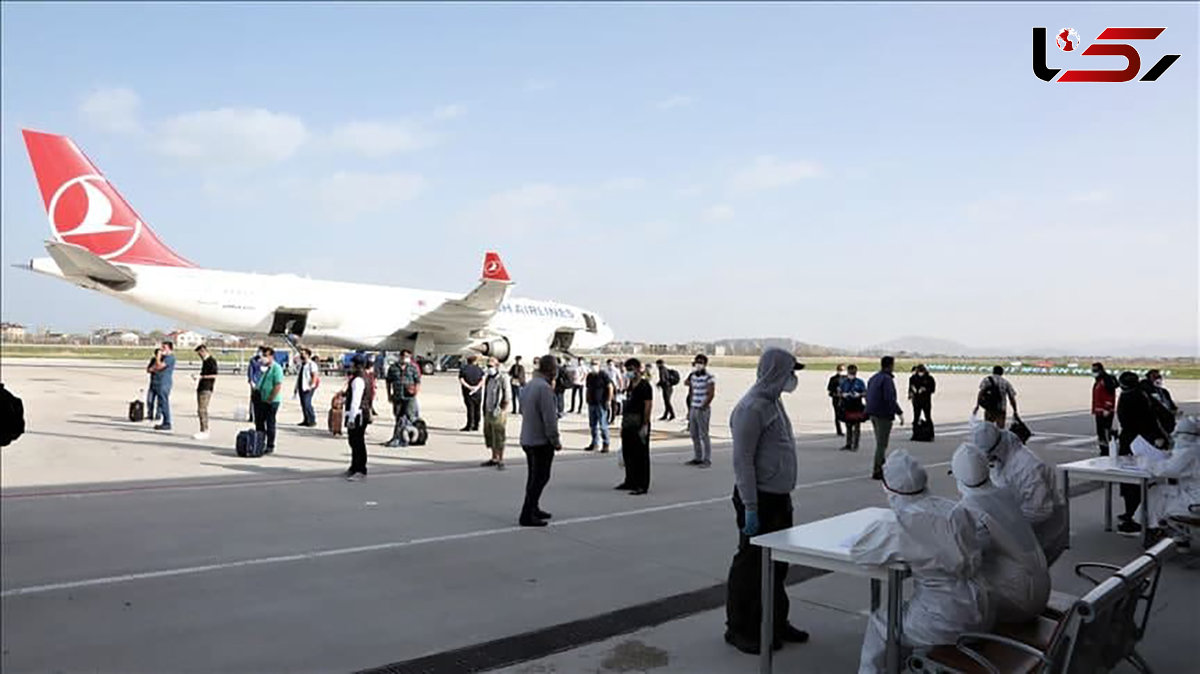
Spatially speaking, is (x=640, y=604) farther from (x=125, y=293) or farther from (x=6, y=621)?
(x=125, y=293)

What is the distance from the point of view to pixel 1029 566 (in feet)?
12.8

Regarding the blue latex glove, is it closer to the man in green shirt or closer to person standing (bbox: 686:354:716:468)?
person standing (bbox: 686:354:716:468)

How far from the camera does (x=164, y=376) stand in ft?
52.2

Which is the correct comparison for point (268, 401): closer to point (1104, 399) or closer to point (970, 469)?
point (970, 469)

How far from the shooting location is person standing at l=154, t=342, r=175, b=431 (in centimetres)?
1561

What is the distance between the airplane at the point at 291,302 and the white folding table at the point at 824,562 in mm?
20140

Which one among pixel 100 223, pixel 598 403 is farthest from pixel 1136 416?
pixel 100 223

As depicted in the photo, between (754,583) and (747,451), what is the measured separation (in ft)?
2.55

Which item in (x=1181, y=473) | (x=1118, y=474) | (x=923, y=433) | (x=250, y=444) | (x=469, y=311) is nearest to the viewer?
(x=1181, y=473)

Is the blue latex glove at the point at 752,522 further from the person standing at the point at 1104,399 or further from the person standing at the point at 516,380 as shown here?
the person standing at the point at 516,380

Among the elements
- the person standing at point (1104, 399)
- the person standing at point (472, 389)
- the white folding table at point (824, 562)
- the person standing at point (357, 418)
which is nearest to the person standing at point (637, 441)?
the person standing at point (357, 418)

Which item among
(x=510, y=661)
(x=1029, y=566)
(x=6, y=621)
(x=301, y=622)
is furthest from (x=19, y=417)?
(x=1029, y=566)

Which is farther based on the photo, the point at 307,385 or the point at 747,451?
the point at 307,385

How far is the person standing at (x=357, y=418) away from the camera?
408 inches
